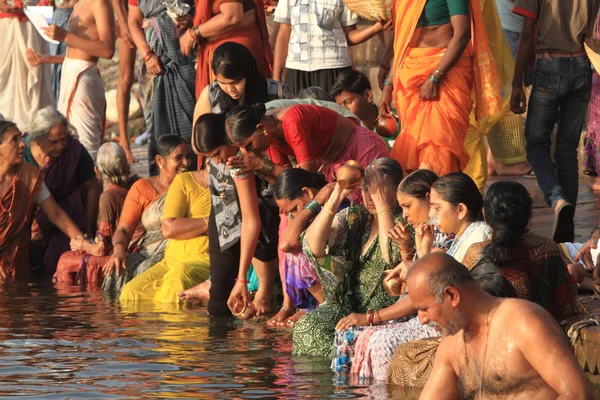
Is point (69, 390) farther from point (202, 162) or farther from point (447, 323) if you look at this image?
point (202, 162)

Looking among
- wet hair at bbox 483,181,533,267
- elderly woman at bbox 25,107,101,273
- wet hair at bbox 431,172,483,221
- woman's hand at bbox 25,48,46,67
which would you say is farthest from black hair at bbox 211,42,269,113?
woman's hand at bbox 25,48,46,67

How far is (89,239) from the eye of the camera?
1080 centimetres

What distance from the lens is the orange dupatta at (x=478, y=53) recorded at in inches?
328

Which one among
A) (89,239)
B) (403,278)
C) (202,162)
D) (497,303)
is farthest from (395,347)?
(89,239)

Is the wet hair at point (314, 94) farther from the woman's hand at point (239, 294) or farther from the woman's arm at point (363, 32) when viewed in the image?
the woman's hand at point (239, 294)

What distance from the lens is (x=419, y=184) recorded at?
671 centimetres

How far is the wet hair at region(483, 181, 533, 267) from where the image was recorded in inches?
243

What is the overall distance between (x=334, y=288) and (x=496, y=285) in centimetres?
173

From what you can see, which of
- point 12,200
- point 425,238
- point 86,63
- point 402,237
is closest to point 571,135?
point 402,237

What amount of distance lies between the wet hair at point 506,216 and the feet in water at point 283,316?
7.12 ft

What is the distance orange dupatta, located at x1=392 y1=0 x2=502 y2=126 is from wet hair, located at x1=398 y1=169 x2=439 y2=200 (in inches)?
71.9

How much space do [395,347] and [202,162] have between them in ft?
12.1

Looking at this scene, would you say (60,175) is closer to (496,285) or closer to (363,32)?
(363,32)

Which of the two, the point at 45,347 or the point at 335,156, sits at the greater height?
the point at 335,156
